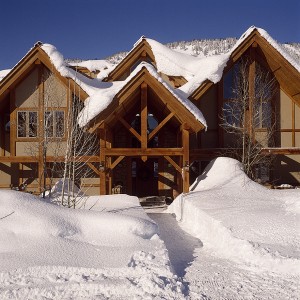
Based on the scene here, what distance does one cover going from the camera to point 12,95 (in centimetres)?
1434

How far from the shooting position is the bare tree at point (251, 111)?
1439 cm

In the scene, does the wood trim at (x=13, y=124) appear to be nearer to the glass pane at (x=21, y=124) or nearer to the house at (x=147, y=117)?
the house at (x=147, y=117)

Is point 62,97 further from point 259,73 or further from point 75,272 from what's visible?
point 75,272

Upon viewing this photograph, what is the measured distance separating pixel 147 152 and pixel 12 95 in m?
6.44

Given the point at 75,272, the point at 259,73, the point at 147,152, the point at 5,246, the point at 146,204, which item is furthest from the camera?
the point at 259,73

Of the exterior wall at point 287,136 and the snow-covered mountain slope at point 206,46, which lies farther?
the snow-covered mountain slope at point 206,46

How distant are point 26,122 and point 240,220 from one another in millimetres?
10110

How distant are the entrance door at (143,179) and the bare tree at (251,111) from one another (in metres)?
4.19

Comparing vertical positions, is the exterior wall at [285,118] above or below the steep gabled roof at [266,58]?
below

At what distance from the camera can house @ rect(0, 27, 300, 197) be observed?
41.9 ft

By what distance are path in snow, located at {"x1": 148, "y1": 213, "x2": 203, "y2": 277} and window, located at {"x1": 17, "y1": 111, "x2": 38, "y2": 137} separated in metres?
7.12

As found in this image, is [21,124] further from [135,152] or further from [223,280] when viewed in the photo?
[223,280]

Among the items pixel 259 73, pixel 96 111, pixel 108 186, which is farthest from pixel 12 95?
pixel 259 73

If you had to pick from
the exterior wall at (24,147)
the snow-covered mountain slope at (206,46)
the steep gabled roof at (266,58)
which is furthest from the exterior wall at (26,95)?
the snow-covered mountain slope at (206,46)
